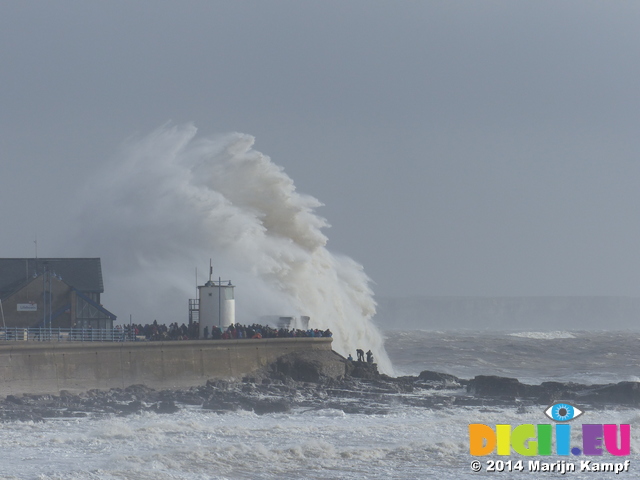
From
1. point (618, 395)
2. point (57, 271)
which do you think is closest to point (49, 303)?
point (57, 271)

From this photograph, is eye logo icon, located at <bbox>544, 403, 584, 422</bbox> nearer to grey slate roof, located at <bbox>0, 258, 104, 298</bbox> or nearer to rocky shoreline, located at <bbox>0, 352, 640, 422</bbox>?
rocky shoreline, located at <bbox>0, 352, 640, 422</bbox>

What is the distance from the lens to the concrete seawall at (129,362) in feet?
69.6

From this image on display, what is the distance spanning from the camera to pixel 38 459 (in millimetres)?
15328

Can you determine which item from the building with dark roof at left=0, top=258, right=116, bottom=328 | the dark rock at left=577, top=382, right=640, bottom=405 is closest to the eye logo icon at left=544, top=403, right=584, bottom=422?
the dark rock at left=577, top=382, right=640, bottom=405

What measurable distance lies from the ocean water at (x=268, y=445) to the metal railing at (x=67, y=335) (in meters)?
4.26

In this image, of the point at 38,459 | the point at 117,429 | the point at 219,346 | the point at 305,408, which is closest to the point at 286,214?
the point at 219,346

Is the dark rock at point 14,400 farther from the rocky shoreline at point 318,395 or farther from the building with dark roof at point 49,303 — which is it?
the building with dark roof at point 49,303

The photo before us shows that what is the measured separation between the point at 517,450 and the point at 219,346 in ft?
34.3

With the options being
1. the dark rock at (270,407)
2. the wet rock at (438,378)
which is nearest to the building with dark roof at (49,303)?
the dark rock at (270,407)

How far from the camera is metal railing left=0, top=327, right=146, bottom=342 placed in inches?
896

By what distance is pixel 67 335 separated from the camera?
920 inches

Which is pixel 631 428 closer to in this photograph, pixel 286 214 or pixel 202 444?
pixel 202 444

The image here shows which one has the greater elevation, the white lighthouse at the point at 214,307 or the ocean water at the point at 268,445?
the white lighthouse at the point at 214,307

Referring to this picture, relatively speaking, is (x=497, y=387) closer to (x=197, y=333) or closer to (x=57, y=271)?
(x=197, y=333)
